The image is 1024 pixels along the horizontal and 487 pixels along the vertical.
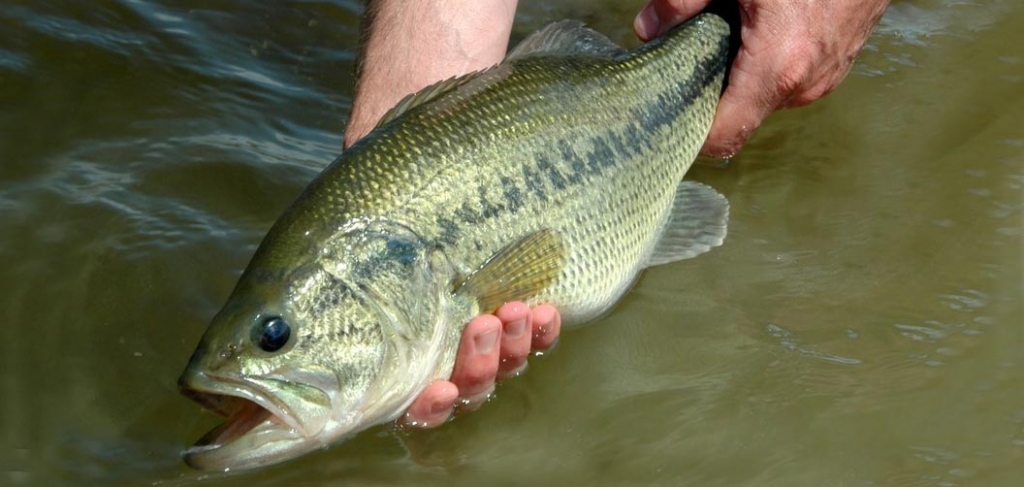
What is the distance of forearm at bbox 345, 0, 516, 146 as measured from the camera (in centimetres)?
448

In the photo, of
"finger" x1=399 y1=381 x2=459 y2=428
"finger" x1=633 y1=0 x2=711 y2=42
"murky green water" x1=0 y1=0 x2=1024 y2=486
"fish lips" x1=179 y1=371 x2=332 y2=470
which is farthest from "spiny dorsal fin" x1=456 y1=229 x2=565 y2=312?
"finger" x1=633 y1=0 x2=711 y2=42

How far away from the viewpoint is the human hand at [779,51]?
4672 millimetres

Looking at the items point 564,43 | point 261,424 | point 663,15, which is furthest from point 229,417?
point 663,15

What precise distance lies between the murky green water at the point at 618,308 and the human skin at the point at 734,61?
547mm

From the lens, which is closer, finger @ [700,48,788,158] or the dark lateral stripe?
the dark lateral stripe

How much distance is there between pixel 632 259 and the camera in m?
4.27

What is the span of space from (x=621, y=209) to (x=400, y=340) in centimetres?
104

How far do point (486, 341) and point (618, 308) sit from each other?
97 centimetres

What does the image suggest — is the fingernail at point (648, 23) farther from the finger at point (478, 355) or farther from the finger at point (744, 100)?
the finger at point (478, 355)

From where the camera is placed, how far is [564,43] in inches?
174

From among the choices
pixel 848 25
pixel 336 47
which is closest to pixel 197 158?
pixel 336 47

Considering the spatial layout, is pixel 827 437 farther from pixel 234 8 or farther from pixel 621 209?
pixel 234 8

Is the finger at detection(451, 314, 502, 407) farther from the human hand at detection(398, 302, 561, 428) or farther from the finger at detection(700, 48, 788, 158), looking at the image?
the finger at detection(700, 48, 788, 158)

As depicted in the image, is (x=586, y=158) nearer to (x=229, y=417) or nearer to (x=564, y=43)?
(x=564, y=43)
